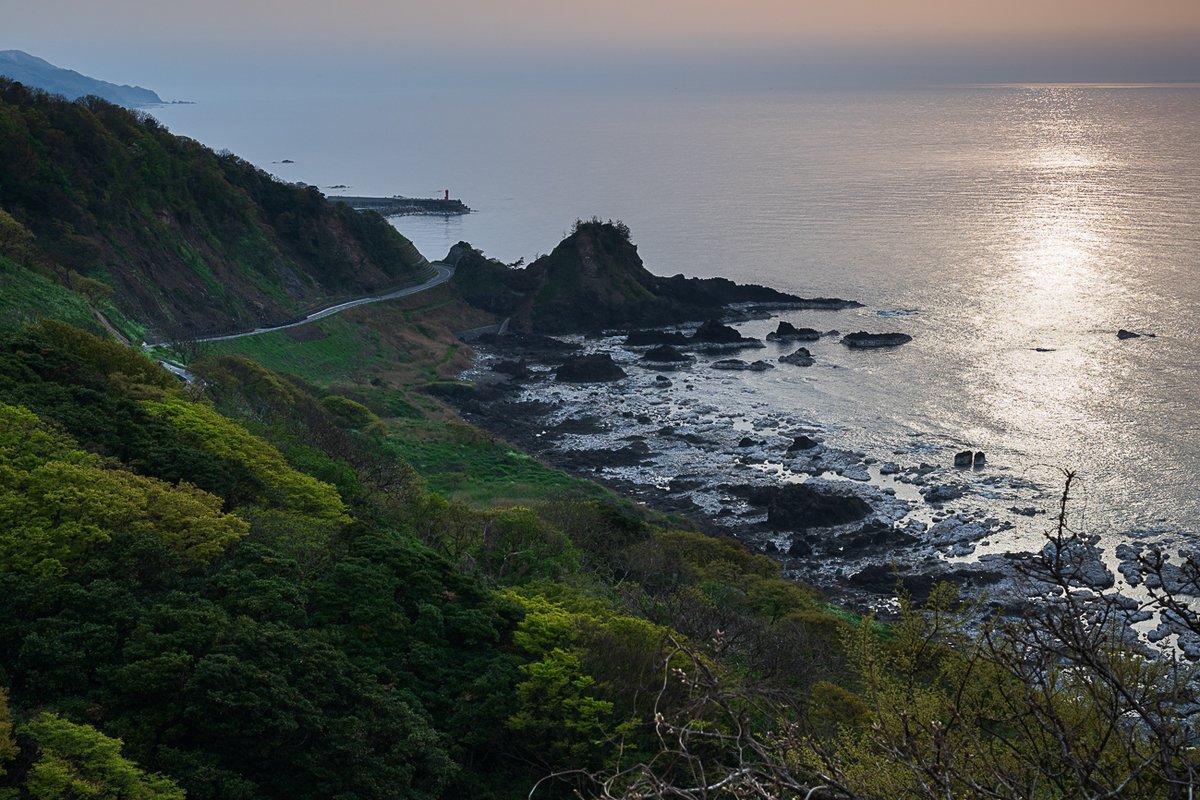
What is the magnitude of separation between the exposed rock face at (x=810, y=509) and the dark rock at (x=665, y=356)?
87.4ft

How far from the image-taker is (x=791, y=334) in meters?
77.5

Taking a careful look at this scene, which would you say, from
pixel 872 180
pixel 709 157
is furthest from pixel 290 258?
pixel 709 157

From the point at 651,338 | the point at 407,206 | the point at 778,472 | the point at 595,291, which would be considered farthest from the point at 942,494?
the point at 407,206

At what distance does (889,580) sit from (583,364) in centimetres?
3291

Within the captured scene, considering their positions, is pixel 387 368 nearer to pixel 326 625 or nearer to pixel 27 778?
pixel 326 625

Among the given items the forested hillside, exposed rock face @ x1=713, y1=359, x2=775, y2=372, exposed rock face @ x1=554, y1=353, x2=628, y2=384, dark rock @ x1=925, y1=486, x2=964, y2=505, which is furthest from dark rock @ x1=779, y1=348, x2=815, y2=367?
the forested hillside

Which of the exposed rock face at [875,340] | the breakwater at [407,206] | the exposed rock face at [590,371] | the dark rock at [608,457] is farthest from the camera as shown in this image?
the breakwater at [407,206]

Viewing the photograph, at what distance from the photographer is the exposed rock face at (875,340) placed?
73.7 metres

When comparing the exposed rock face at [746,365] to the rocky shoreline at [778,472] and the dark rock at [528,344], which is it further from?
the dark rock at [528,344]

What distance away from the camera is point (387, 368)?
70.2m

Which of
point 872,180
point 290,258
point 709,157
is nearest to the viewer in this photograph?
point 290,258

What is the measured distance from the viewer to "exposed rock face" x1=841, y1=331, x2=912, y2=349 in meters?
73.7

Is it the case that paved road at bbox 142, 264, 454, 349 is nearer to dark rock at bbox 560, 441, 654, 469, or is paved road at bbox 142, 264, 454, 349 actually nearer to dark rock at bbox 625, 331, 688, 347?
dark rock at bbox 625, 331, 688, 347

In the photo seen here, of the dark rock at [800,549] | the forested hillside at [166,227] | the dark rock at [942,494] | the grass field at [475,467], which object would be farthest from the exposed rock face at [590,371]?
the dark rock at [800,549]
